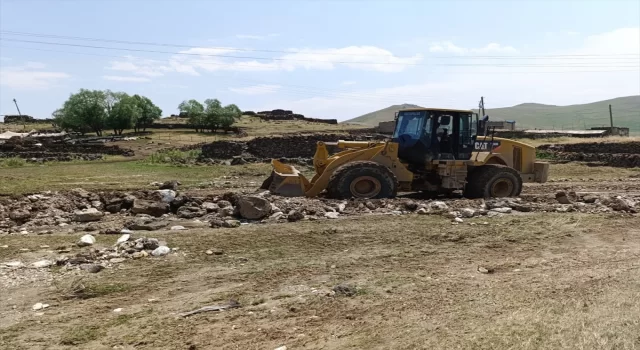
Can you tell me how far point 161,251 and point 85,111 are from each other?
5560cm

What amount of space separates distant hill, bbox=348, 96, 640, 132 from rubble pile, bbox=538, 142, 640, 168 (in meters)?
83.0

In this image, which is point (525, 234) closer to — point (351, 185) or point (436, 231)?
point (436, 231)

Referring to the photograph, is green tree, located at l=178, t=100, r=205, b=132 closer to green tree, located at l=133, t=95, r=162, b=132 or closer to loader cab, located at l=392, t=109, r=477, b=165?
green tree, located at l=133, t=95, r=162, b=132

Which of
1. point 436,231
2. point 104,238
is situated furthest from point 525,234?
point 104,238

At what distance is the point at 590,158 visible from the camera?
29109mm

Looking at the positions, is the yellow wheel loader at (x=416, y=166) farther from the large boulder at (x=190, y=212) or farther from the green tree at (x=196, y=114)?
the green tree at (x=196, y=114)

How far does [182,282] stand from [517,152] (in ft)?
32.4

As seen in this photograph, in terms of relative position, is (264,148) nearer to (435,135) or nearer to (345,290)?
(435,135)

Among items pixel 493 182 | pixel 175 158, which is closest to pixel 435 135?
pixel 493 182

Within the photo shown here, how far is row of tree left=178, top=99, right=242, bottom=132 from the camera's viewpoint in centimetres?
5844

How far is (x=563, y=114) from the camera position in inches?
5743

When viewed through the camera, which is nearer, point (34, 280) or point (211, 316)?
point (211, 316)

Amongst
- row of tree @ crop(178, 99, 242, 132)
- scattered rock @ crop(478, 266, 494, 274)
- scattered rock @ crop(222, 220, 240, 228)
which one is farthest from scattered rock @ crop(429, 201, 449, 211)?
row of tree @ crop(178, 99, 242, 132)

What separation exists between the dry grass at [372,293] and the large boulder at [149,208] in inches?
74.5
